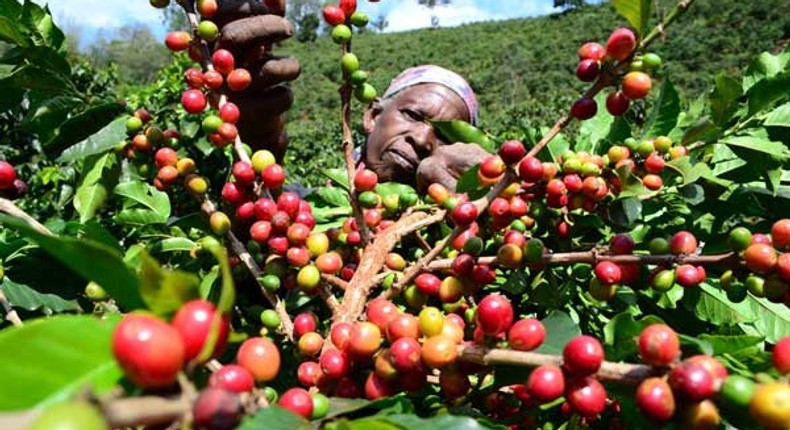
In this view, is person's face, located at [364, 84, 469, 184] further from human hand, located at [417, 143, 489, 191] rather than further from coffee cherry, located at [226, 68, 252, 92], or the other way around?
coffee cherry, located at [226, 68, 252, 92]

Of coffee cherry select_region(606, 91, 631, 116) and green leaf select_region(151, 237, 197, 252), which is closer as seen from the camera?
coffee cherry select_region(606, 91, 631, 116)

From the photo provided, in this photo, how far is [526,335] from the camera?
0.77 meters

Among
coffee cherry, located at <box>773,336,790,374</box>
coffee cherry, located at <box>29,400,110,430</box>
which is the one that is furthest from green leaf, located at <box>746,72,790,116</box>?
coffee cherry, located at <box>29,400,110,430</box>

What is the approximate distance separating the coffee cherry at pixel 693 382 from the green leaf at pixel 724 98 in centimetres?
85

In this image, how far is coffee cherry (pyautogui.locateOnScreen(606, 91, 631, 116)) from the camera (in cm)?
103

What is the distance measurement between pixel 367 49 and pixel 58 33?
5319cm

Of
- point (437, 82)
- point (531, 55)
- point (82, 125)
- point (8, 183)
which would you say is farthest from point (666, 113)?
point (531, 55)

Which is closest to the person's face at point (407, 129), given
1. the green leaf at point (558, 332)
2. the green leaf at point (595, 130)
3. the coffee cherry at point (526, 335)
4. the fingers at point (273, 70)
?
the fingers at point (273, 70)

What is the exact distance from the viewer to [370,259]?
3.80ft

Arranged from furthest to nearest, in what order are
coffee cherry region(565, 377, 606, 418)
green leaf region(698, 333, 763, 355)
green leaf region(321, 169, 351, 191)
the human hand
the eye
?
the eye, the human hand, green leaf region(321, 169, 351, 191), green leaf region(698, 333, 763, 355), coffee cherry region(565, 377, 606, 418)

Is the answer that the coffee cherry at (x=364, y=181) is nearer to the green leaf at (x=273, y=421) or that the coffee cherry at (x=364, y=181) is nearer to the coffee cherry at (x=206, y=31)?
the coffee cherry at (x=206, y=31)

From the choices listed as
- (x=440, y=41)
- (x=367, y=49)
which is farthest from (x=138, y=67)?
(x=440, y=41)

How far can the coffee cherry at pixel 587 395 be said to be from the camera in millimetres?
710

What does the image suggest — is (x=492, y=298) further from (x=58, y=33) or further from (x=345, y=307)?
(x=58, y=33)
